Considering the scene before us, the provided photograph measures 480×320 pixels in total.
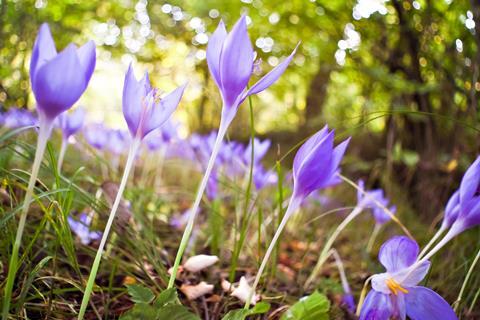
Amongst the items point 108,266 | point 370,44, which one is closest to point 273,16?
point 370,44

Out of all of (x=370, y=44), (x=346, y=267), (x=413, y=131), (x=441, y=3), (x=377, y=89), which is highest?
(x=441, y=3)

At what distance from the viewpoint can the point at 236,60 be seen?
1.99ft

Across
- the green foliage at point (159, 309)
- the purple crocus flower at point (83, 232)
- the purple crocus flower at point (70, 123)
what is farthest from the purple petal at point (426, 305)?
the purple crocus flower at point (70, 123)

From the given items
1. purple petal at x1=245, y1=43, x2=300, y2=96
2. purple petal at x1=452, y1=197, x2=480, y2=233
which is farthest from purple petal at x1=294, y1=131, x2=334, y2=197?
purple petal at x1=452, y1=197, x2=480, y2=233

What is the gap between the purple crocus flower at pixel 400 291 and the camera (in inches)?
26.9

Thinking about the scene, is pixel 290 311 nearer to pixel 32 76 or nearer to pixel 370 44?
pixel 32 76

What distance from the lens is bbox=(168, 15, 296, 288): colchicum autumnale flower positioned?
59 centimetres

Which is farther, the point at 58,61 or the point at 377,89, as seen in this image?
the point at 377,89

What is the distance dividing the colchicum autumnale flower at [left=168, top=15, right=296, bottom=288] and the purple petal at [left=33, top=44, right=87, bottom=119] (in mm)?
187

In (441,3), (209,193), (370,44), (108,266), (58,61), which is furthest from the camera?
(370,44)

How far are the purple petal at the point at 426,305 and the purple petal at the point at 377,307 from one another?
35 mm

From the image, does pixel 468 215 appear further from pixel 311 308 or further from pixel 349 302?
pixel 349 302

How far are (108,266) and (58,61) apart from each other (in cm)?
68

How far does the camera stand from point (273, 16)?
10.9ft
